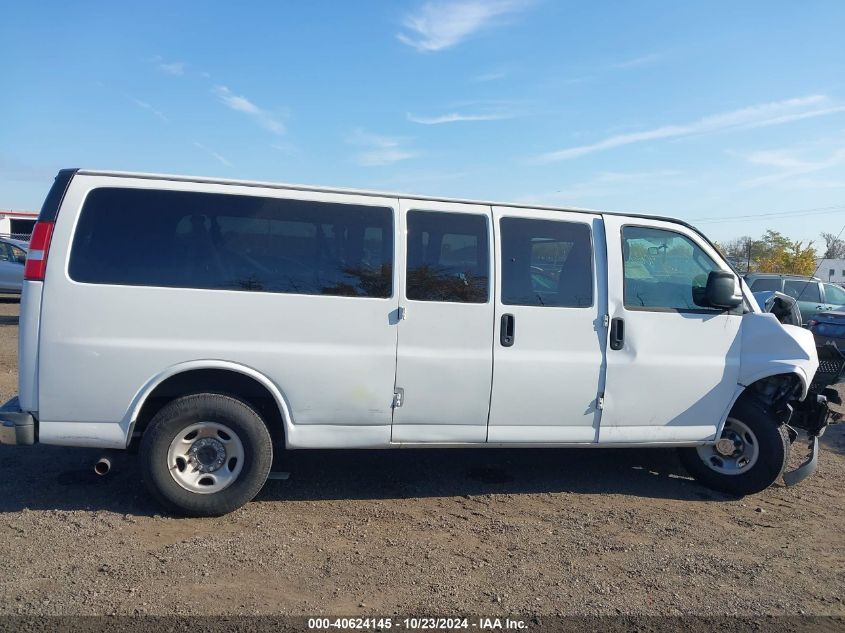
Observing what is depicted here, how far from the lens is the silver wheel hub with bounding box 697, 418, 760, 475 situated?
5.50 m

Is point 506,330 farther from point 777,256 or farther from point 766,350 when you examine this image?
point 777,256

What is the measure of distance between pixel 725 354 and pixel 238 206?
3.80m

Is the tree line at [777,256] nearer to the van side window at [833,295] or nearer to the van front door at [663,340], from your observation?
the van side window at [833,295]

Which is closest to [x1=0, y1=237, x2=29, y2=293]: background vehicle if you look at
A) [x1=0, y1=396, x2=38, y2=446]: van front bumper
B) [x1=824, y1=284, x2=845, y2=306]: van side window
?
[x1=0, y1=396, x2=38, y2=446]: van front bumper

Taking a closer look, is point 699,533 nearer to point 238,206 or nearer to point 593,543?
point 593,543

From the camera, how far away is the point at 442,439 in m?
4.92

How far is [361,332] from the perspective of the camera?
4.71 meters

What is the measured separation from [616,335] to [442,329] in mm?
1338

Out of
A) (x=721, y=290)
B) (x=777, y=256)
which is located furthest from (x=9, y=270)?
(x=777, y=256)

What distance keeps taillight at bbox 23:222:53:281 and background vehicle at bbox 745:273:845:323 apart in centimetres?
1492

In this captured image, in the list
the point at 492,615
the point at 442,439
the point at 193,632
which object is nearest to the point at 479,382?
the point at 442,439

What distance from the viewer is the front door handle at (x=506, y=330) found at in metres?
4.91

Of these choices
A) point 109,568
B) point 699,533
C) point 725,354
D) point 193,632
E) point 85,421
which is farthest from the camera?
point 725,354

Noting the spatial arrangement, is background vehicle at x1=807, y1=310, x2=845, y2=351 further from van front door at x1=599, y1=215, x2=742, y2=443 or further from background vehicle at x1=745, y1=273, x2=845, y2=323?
background vehicle at x1=745, y1=273, x2=845, y2=323
